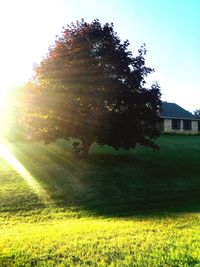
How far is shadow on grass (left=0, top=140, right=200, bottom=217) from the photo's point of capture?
19688 mm

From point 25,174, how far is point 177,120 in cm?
4019

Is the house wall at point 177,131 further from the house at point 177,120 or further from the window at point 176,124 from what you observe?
the window at point 176,124

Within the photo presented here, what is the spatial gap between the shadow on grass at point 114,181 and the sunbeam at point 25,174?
13.6 inches

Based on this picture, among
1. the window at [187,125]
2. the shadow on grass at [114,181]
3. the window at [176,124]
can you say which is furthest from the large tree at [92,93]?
the window at [187,125]

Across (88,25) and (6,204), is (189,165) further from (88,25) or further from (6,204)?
(6,204)

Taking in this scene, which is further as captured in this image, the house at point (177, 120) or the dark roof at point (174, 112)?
the dark roof at point (174, 112)

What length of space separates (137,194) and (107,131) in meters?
5.94

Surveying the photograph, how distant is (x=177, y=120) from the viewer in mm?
61656

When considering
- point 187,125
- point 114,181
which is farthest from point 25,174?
point 187,125

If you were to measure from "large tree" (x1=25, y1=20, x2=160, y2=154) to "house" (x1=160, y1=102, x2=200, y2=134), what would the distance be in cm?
3091

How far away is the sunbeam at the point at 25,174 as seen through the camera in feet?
68.8

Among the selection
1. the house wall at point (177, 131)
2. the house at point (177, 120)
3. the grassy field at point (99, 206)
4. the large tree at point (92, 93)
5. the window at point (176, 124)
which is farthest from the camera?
the window at point (176, 124)

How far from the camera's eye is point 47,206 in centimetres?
1941

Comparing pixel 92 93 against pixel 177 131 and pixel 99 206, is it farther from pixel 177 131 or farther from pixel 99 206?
pixel 177 131
